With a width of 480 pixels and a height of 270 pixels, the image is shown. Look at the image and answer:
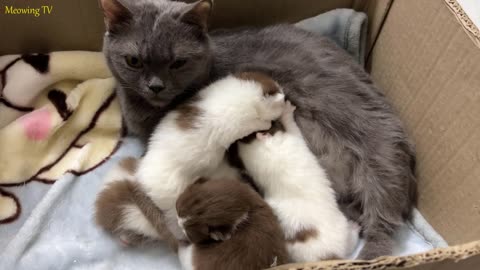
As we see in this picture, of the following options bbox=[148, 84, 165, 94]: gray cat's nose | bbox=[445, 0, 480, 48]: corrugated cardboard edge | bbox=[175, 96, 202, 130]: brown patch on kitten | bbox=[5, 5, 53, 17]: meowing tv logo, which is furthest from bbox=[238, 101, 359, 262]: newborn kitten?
bbox=[5, 5, 53, 17]: meowing tv logo

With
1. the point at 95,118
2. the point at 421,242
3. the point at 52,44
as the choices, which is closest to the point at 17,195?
the point at 95,118

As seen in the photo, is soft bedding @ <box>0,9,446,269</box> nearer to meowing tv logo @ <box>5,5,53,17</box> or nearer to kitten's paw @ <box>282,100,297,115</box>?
meowing tv logo @ <box>5,5,53,17</box>

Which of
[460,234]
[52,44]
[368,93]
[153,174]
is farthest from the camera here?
[52,44]

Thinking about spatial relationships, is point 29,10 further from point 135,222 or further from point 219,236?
point 219,236

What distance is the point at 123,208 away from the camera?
1121 millimetres

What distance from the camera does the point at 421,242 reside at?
1.29 m

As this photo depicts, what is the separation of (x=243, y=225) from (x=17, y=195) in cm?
71

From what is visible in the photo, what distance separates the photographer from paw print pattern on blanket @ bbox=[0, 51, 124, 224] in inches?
53.5

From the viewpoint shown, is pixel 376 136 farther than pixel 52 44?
No

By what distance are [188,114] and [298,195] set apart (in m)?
0.34

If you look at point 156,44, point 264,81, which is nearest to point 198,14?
point 156,44

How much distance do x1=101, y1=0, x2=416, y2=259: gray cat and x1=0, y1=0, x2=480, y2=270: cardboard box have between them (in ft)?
0.25

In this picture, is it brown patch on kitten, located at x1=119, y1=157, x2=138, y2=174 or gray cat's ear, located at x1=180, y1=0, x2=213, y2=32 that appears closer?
gray cat's ear, located at x1=180, y1=0, x2=213, y2=32

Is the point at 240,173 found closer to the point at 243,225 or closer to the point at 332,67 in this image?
the point at 243,225
